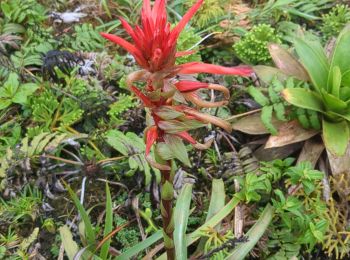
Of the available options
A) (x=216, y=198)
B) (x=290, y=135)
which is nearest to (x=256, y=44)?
(x=290, y=135)

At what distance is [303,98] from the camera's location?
2707 mm

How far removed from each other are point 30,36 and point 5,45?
0.60 feet

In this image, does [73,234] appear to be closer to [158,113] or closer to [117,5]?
[158,113]

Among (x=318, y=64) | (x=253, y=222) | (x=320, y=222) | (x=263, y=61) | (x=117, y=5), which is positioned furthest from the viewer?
→ (x=117, y=5)

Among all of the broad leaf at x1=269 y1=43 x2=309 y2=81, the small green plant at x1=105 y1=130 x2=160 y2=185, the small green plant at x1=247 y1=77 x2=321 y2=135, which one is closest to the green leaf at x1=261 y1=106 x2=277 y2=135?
the small green plant at x1=247 y1=77 x2=321 y2=135

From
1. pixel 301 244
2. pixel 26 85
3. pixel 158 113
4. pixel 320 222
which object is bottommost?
pixel 301 244

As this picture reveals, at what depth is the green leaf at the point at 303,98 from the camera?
2.66 m

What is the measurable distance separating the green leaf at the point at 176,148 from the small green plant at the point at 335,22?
2206 millimetres

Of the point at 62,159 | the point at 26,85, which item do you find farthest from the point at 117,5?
the point at 62,159

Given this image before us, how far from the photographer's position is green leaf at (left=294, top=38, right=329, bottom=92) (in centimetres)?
281

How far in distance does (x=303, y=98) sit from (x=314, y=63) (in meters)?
0.26

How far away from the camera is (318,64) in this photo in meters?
2.84

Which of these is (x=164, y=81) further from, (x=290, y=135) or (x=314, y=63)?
(x=314, y=63)

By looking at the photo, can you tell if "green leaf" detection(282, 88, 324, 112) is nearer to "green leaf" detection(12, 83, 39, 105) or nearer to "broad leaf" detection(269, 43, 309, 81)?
"broad leaf" detection(269, 43, 309, 81)
